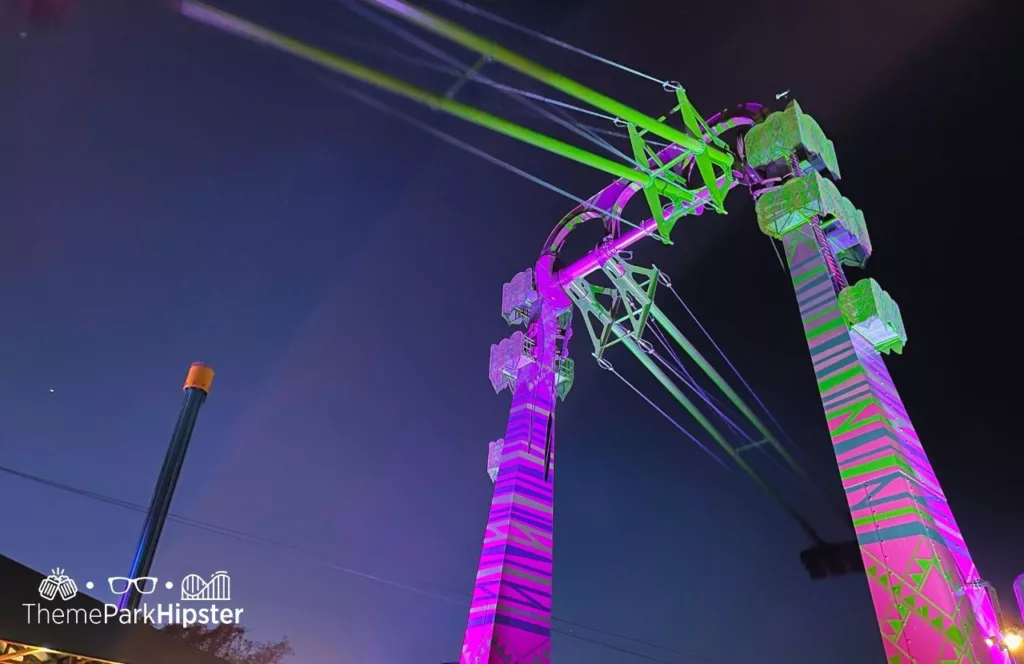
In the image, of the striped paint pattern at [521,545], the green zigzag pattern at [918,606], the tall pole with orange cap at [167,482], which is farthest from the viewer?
the striped paint pattern at [521,545]

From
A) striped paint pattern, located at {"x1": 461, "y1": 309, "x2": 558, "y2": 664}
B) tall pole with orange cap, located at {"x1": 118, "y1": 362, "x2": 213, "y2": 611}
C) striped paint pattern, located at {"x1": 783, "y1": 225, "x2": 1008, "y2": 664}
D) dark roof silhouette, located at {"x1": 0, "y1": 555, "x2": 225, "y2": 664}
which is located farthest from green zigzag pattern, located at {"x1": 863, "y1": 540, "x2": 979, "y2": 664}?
tall pole with orange cap, located at {"x1": 118, "y1": 362, "x2": 213, "y2": 611}

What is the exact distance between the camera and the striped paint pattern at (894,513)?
7918mm

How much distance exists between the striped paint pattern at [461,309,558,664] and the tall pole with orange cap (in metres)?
5.76

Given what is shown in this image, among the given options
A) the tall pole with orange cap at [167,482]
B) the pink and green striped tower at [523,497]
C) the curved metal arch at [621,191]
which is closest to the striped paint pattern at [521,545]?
the pink and green striped tower at [523,497]

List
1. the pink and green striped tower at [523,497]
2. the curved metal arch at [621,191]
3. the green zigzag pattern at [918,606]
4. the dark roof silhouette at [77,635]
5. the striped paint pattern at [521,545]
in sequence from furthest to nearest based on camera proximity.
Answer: the curved metal arch at [621,191]
the pink and green striped tower at [523,497]
the striped paint pattern at [521,545]
the green zigzag pattern at [918,606]
the dark roof silhouette at [77,635]

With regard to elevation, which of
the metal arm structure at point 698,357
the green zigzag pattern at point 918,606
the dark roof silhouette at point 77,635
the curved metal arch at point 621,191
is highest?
the curved metal arch at point 621,191

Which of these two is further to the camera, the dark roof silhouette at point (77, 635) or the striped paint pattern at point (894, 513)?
the striped paint pattern at point (894, 513)

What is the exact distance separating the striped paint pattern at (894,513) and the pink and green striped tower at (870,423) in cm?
1

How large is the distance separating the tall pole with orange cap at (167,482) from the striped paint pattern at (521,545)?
5.76 m

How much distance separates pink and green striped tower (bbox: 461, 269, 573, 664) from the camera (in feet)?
42.1

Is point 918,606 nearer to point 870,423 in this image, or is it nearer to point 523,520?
point 870,423

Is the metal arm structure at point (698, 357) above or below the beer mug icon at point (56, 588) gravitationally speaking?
above

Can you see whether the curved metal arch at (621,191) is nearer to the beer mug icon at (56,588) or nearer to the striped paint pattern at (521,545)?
the striped paint pattern at (521,545)

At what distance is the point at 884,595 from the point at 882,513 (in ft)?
3.20
